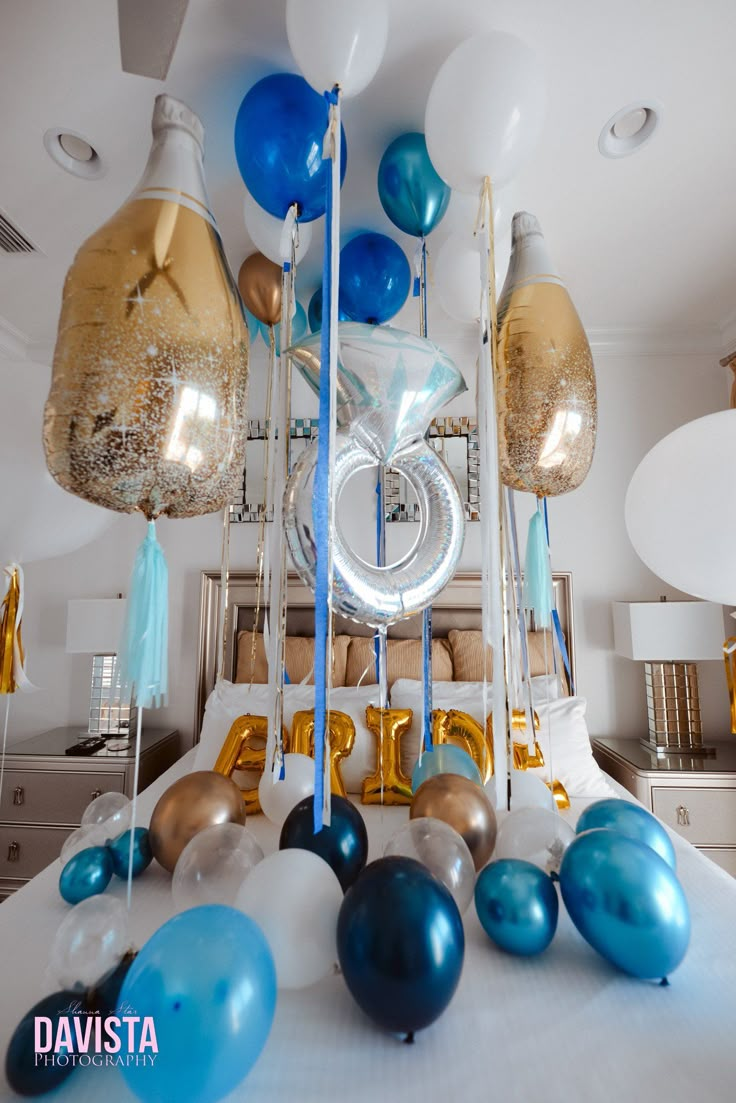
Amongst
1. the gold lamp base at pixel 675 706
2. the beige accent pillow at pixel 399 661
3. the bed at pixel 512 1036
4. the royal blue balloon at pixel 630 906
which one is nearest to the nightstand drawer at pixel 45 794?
the beige accent pillow at pixel 399 661

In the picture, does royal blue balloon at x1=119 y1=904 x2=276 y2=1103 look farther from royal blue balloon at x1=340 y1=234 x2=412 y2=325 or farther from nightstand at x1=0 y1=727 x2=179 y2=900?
nightstand at x1=0 y1=727 x2=179 y2=900

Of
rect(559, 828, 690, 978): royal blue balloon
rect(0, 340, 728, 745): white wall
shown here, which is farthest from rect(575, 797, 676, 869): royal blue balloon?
rect(0, 340, 728, 745): white wall

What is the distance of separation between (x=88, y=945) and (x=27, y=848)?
5.80 feet

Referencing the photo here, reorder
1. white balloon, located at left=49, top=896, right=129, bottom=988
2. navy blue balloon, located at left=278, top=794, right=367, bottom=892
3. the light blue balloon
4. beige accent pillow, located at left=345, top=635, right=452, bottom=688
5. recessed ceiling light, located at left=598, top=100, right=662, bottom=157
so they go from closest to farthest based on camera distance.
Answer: white balloon, located at left=49, top=896, right=129, bottom=988
navy blue balloon, located at left=278, top=794, right=367, bottom=892
the light blue balloon
recessed ceiling light, located at left=598, top=100, right=662, bottom=157
beige accent pillow, located at left=345, top=635, right=452, bottom=688

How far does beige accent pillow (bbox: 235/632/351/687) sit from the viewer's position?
2.25 metres

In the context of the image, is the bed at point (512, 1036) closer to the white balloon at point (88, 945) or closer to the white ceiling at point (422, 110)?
the white balloon at point (88, 945)

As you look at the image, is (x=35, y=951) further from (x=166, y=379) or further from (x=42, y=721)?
(x=42, y=721)

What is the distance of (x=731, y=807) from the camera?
1.94 m

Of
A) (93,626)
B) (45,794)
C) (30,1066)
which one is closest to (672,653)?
(30,1066)

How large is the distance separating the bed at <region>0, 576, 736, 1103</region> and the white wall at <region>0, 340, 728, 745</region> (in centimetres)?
159

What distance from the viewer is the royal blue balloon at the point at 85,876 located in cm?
98

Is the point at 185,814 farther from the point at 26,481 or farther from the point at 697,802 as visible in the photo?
the point at 697,802

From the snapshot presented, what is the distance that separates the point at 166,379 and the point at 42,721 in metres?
2.35

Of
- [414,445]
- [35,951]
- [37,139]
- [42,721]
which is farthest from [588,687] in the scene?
[37,139]
